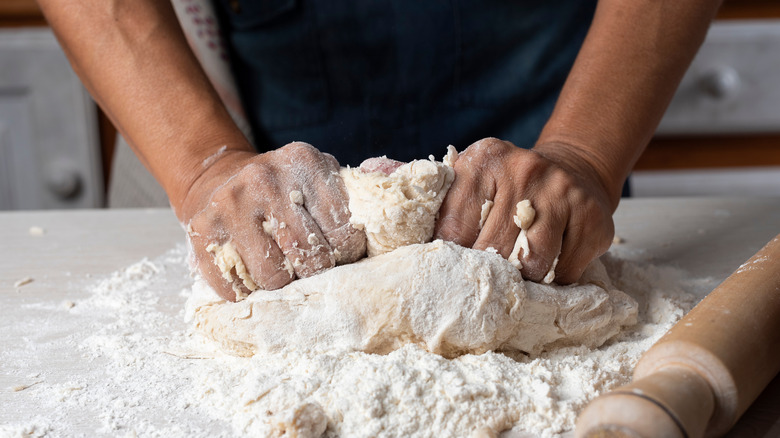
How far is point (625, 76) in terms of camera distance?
1.07m

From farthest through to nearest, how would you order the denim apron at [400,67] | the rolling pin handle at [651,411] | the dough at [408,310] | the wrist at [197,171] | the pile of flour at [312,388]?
the denim apron at [400,67], the wrist at [197,171], the dough at [408,310], the pile of flour at [312,388], the rolling pin handle at [651,411]

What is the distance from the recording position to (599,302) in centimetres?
88

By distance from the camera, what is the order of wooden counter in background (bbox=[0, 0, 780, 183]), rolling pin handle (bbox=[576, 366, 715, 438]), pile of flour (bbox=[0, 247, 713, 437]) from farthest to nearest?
wooden counter in background (bbox=[0, 0, 780, 183]), pile of flour (bbox=[0, 247, 713, 437]), rolling pin handle (bbox=[576, 366, 715, 438])

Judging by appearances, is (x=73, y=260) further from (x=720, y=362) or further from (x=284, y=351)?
(x=720, y=362)

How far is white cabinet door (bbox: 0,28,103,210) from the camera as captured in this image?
8.64 ft

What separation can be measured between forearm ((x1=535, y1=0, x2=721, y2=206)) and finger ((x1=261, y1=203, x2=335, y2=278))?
1.32 ft

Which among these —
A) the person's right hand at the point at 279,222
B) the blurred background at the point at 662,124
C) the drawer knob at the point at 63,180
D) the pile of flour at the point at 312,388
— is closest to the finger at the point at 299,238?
the person's right hand at the point at 279,222

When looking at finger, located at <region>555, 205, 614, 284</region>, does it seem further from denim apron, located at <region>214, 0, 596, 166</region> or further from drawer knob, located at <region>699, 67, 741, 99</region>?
drawer knob, located at <region>699, 67, 741, 99</region>

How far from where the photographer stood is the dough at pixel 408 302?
0.81 metres

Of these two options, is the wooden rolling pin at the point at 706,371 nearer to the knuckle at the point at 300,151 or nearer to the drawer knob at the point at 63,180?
the knuckle at the point at 300,151

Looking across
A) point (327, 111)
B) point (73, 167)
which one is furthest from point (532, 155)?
point (73, 167)

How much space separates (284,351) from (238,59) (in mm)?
921

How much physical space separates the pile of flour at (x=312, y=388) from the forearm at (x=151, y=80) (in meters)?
0.26

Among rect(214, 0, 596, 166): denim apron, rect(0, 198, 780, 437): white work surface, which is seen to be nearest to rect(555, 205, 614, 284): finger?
rect(0, 198, 780, 437): white work surface
